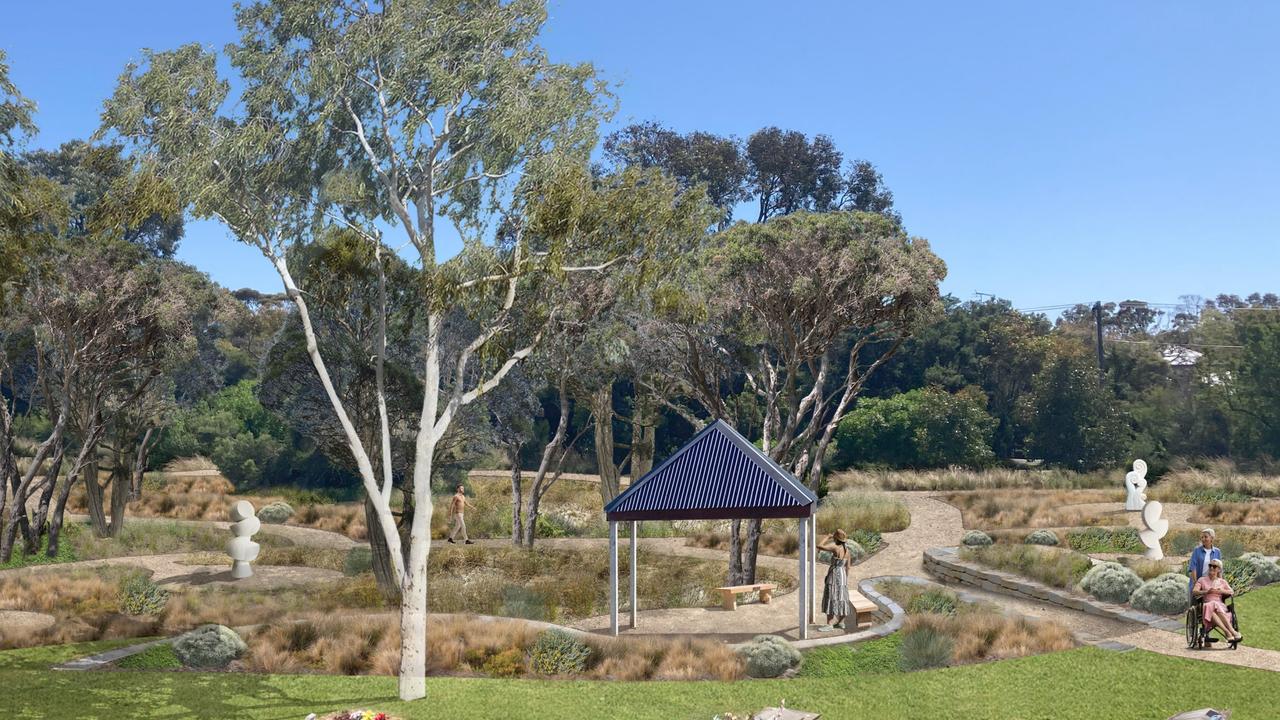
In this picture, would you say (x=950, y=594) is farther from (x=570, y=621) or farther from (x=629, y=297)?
(x=629, y=297)

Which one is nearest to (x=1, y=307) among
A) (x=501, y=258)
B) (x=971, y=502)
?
(x=501, y=258)

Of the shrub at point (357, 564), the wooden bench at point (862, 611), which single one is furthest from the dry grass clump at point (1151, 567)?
the shrub at point (357, 564)

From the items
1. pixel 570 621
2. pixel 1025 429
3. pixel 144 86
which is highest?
pixel 144 86

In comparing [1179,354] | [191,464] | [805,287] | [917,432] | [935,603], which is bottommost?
[935,603]

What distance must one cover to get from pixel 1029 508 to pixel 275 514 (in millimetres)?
26249

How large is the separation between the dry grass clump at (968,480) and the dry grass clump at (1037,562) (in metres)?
18.0

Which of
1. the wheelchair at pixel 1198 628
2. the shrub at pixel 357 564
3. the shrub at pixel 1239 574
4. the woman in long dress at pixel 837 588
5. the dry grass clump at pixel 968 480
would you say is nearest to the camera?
the wheelchair at pixel 1198 628

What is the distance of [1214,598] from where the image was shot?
692 inches

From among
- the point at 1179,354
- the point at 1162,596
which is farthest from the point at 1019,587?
the point at 1179,354

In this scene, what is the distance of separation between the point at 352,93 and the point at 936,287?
16.6 meters

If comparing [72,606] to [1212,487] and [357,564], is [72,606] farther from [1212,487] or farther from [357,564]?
Result: [1212,487]

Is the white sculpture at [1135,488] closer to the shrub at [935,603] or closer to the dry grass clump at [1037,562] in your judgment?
the dry grass clump at [1037,562]

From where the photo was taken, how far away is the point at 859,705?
14906 mm

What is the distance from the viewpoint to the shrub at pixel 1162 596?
20.9m
